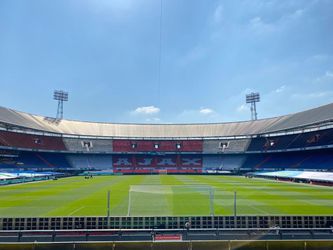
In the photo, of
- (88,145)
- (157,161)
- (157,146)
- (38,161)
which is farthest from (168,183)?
(88,145)

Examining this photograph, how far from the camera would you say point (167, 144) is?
9406 centimetres

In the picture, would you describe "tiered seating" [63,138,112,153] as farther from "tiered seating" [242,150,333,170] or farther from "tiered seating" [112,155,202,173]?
"tiered seating" [242,150,333,170]

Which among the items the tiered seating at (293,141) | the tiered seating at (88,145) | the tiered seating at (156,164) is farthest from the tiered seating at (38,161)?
the tiered seating at (293,141)

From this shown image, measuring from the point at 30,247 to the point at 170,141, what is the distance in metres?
84.1

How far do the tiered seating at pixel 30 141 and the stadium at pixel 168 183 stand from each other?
356mm

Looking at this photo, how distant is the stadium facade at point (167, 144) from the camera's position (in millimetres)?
66750

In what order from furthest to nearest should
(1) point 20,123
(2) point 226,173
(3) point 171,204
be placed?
(2) point 226,173
(1) point 20,123
(3) point 171,204

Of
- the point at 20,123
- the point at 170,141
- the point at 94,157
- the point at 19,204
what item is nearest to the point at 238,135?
the point at 170,141

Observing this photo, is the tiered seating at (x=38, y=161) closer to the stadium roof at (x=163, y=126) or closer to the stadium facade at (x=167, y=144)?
the stadium facade at (x=167, y=144)

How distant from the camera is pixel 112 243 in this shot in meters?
11.2

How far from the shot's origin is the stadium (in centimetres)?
1330

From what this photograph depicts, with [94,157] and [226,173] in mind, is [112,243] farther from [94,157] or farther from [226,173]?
[94,157]

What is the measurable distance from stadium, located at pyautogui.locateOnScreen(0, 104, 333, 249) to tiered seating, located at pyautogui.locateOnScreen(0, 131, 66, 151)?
1.17ft

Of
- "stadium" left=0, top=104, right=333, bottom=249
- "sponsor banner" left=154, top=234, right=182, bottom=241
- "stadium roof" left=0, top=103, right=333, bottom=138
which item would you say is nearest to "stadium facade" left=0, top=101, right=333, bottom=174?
"stadium roof" left=0, top=103, right=333, bottom=138
